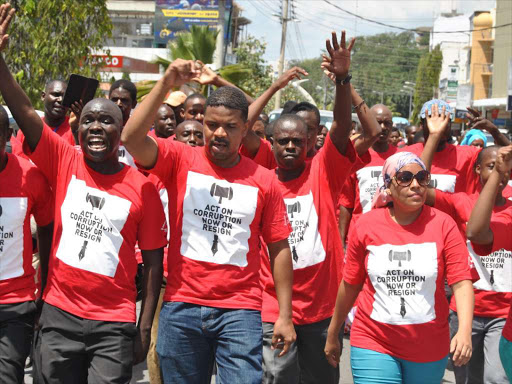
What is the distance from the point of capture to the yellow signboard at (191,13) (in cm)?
5140

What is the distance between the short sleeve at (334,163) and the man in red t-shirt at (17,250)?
5.87ft

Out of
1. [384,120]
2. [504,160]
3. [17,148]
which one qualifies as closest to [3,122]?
[17,148]

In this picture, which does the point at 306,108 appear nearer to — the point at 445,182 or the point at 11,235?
the point at 445,182

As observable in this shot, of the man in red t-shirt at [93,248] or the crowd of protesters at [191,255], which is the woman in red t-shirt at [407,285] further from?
the man in red t-shirt at [93,248]

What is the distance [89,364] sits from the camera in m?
4.73

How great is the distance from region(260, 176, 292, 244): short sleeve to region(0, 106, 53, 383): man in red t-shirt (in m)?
1.29

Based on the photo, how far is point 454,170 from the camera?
7.48m

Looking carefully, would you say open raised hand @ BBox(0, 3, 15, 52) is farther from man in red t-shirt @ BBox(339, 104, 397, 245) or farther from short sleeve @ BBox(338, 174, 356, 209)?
short sleeve @ BBox(338, 174, 356, 209)

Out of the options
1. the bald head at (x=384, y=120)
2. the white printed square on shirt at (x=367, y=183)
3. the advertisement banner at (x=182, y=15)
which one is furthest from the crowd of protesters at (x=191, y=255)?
the advertisement banner at (x=182, y=15)

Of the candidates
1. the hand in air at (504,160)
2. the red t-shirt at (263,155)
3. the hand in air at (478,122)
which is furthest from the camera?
the hand in air at (478,122)

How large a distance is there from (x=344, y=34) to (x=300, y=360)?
7.21 feet

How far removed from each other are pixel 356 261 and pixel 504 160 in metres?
1.12

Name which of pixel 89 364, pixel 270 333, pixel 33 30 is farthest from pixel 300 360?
pixel 33 30

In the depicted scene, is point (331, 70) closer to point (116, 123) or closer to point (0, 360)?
point (116, 123)
